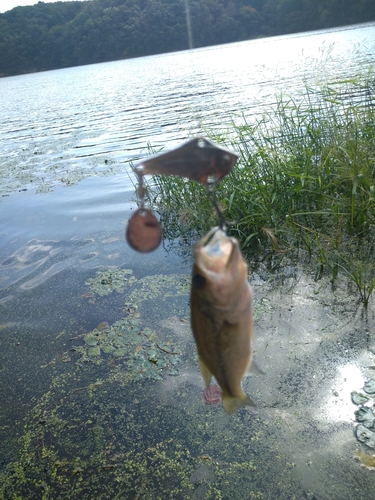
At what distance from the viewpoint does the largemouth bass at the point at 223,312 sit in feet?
4.05

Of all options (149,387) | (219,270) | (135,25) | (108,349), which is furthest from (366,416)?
(135,25)

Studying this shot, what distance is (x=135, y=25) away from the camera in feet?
215

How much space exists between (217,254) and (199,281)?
0.33 ft

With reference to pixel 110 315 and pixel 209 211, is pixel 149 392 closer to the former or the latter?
pixel 110 315

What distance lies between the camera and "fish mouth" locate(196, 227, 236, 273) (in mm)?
1224

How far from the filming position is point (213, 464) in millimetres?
Result: 3297

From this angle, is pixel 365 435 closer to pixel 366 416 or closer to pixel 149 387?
→ pixel 366 416

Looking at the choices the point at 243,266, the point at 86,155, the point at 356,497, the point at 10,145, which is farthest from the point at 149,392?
the point at 10,145

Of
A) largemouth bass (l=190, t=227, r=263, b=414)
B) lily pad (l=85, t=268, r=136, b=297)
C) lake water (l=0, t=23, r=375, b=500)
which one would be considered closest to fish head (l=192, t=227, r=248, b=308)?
largemouth bass (l=190, t=227, r=263, b=414)

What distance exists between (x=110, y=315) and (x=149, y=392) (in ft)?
4.78

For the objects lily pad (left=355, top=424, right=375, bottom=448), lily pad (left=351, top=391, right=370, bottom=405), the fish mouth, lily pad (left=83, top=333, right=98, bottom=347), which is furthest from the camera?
lily pad (left=83, top=333, right=98, bottom=347)

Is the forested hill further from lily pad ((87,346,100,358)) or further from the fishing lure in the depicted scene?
the fishing lure

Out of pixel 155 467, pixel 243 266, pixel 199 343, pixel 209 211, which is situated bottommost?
pixel 155 467

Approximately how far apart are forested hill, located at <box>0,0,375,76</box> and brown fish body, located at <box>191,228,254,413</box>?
5386cm
